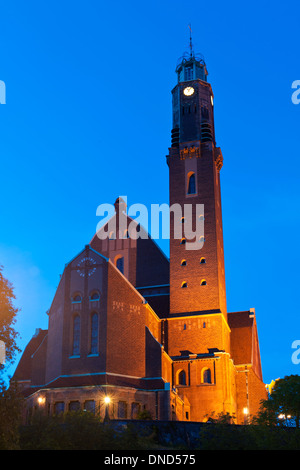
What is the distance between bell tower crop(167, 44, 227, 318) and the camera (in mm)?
76750

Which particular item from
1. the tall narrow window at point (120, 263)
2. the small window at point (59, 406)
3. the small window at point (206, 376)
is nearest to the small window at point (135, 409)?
the small window at point (59, 406)

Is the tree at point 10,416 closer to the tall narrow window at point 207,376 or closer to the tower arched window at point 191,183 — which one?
the tall narrow window at point 207,376

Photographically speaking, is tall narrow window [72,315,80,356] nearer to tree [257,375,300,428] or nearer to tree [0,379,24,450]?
tree [257,375,300,428]

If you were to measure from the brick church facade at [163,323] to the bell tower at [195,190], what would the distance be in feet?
0.41

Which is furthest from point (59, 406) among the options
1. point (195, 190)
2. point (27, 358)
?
point (195, 190)

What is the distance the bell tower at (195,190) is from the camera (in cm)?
7675

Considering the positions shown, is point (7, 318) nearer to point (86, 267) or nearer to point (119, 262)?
point (86, 267)

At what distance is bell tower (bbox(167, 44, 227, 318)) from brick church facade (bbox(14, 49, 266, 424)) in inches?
5.0

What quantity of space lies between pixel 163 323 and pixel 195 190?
16671 mm

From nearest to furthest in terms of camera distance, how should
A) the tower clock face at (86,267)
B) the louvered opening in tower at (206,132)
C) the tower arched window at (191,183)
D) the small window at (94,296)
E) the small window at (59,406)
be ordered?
the small window at (59,406) < the small window at (94,296) < the tower clock face at (86,267) < the tower arched window at (191,183) < the louvered opening in tower at (206,132)

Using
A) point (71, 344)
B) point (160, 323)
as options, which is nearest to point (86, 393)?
point (71, 344)

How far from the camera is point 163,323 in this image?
76.2 m

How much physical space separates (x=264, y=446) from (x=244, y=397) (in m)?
33.7

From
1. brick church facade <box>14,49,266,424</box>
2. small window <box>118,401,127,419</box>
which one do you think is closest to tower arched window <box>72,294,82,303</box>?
brick church facade <box>14,49,266,424</box>
